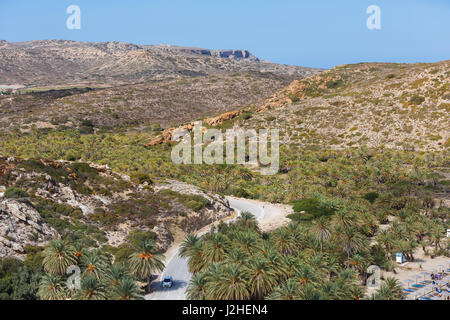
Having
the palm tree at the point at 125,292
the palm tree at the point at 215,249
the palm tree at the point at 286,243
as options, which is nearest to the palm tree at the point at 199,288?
the palm tree at the point at 215,249

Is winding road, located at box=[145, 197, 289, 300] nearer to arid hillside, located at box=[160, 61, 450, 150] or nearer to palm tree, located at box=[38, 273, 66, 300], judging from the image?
palm tree, located at box=[38, 273, 66, 300]

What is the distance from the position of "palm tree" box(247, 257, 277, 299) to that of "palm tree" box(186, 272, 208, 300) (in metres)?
3.66

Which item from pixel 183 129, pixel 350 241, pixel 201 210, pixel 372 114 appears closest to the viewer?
pixel 350 241

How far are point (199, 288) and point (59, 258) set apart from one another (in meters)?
12.0

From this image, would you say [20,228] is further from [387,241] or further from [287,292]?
[387,241]

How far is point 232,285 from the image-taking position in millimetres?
31641

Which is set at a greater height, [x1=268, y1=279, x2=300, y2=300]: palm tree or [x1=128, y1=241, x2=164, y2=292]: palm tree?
[x1=128, y1=241, x2=164, y2=292]: palm tree

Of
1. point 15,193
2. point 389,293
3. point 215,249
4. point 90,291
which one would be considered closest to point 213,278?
point 215,249

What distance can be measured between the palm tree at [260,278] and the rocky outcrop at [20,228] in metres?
22.6

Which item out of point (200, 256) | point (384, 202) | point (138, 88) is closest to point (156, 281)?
point (200, 256)

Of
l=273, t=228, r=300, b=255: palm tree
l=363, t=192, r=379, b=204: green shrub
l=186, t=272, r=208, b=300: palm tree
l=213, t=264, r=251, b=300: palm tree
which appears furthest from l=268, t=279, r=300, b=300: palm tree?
l=363, t=192, r=379, b=204: green shrub

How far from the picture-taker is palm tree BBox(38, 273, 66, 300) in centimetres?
3144

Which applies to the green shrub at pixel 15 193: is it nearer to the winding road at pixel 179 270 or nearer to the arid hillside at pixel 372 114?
the winding road at pixel 179 270
